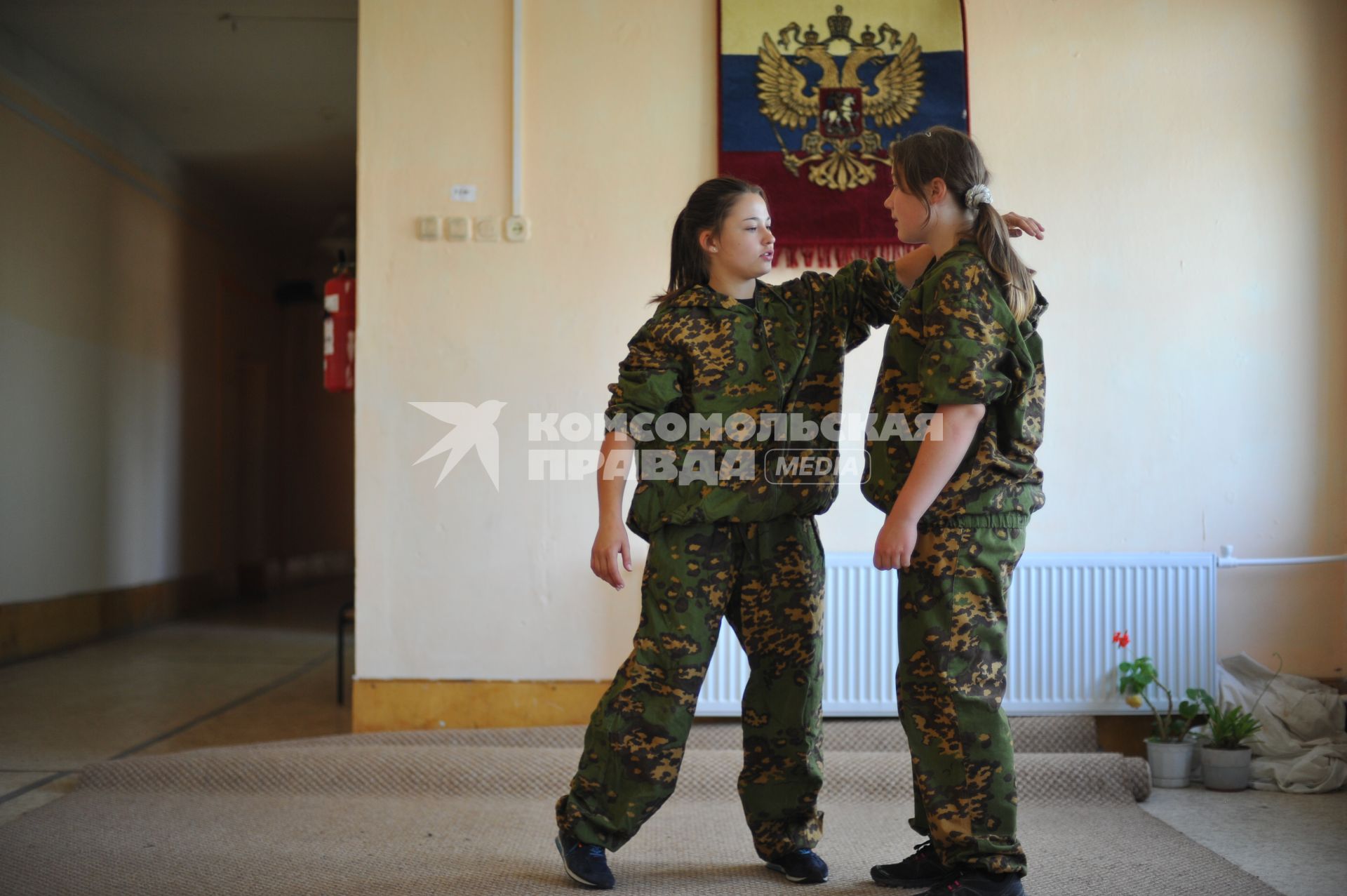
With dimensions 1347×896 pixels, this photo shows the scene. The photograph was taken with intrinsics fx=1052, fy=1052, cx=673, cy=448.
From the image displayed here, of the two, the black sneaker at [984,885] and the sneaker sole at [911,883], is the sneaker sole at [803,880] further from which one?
the black sneaker at [984,885]

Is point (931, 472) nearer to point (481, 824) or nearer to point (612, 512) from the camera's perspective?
point (612, 512)

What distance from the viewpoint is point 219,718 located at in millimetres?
3557

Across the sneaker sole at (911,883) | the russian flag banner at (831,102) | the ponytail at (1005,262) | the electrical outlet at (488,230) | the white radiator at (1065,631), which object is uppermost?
the russian flag banner at (831,102)

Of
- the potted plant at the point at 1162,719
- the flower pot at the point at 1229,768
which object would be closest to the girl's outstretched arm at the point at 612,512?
the potted plant at the point at 1162,719

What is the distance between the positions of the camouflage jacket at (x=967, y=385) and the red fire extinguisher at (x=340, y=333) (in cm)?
203

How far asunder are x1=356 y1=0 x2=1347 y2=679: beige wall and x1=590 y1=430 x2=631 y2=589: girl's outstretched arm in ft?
4.02

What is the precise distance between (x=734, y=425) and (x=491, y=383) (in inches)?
55.2

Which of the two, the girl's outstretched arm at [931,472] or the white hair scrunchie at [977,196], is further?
the white hair scrunchie at [977,196]

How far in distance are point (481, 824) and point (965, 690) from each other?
1.21 metres

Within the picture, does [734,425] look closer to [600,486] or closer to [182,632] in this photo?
[600,486]

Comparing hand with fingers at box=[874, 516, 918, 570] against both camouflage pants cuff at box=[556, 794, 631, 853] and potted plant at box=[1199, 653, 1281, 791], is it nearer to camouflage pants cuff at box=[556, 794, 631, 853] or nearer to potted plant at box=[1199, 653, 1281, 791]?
camouflage pants cuff at box=[556, 794, 631, 853]

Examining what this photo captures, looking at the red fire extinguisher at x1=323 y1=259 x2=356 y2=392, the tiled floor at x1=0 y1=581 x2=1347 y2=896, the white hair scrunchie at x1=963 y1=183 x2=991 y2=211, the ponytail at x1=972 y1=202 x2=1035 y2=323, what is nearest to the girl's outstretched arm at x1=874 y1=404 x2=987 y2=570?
the ponytail at x1=972 y1=202 x2=1035 y2=323

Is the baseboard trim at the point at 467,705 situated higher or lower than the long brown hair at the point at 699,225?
lower

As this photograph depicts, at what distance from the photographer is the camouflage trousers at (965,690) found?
5.41 ft
